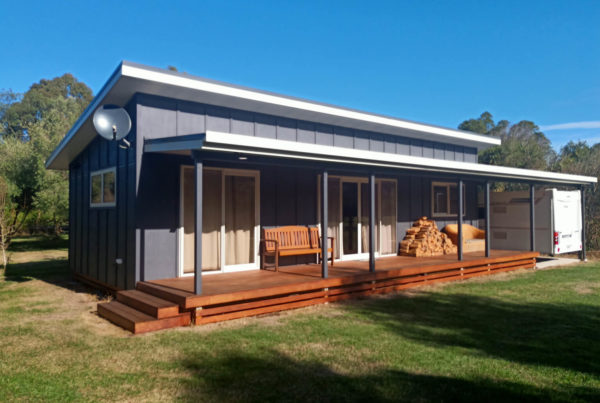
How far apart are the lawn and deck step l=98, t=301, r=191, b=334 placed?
12cm

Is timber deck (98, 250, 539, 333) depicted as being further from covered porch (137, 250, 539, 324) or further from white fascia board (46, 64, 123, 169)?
white fascia board (46, 64, 123, 169)

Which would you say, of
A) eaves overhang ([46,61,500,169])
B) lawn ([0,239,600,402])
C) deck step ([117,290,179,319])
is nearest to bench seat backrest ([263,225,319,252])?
lawn ([0,239,600,402])

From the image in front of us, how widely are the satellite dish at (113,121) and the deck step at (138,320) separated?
2.52 m

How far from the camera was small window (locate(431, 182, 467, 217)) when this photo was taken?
11.1 m

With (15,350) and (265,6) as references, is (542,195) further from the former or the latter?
(265,6)

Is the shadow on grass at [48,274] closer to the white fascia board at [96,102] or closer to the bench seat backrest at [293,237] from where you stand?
the white fascia board at [96,102]

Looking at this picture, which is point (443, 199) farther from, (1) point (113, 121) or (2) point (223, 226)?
(1) point (113, 121)

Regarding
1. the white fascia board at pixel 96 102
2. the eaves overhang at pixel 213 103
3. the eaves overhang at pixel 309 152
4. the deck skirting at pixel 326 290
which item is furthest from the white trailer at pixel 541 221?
the white fascia board at pixel 96 102

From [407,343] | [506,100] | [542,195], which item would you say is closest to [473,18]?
[542,195]

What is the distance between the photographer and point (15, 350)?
4.42 m

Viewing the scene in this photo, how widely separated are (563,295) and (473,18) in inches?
577

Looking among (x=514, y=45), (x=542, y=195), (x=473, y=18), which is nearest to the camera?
(x=542, y=195)

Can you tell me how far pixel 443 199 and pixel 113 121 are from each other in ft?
27.1

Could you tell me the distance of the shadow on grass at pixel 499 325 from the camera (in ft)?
13.8
